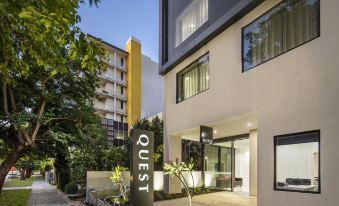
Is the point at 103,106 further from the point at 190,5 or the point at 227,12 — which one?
the point at 227,12

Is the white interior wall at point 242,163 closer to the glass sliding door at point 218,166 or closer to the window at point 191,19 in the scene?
the glass sliding door at point 218,166

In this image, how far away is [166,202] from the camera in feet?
48.1

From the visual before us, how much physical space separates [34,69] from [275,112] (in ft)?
38.0

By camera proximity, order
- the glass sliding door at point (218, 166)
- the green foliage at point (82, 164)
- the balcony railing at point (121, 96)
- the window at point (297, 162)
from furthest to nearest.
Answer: the balcony railing at point (121, 96) → the green foliage at point (82, 164) → the glass sliding door at point (218, 166) → the window at point (297, 162)

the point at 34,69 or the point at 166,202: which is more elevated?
the point at 34,69

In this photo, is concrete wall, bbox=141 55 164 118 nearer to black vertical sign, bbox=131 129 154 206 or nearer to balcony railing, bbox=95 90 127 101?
balcony railing, bbox=95 90 127 101

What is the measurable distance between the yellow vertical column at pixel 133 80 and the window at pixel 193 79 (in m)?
43.0

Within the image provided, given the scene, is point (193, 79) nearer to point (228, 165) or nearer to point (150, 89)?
point (228, 165)

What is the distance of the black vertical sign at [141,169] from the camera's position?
6.61 m

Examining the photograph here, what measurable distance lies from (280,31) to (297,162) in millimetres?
3746

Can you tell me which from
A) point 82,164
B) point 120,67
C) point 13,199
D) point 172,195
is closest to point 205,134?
point 172,195

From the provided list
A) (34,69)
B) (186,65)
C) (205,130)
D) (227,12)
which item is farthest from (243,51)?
(34,69)

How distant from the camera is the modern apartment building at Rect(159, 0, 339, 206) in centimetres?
765

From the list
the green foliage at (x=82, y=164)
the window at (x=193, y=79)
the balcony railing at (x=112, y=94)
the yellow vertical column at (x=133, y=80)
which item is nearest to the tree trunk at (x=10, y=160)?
the green foliage at (x=82, y=164)
